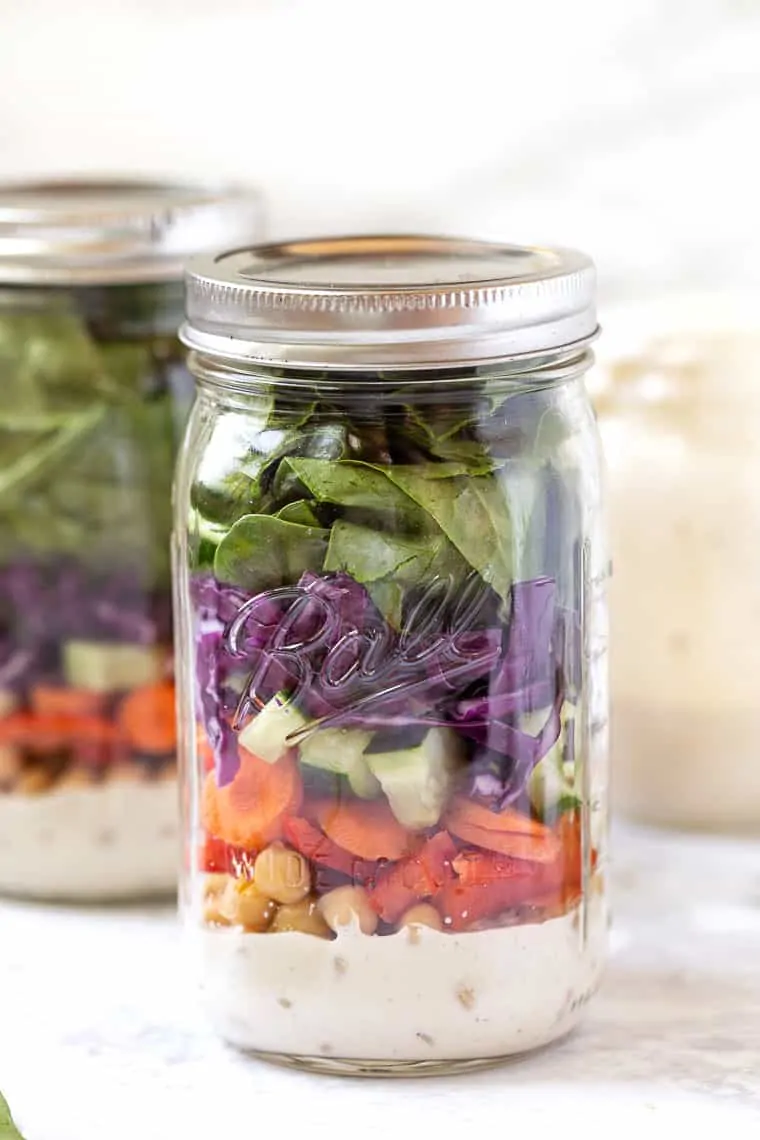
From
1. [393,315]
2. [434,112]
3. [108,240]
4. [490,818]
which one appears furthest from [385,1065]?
[434,112]

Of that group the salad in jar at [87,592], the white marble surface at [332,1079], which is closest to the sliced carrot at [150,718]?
the salad in jar at [87,592]

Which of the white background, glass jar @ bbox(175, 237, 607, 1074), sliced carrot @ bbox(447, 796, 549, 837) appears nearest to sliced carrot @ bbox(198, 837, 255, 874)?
glass jar @ bbox(175, 237, 607, 1074)

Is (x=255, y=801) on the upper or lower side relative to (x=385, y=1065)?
upper

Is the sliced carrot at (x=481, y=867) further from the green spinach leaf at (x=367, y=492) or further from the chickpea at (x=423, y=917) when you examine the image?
the green spinach leaf at (x=367, y=492)

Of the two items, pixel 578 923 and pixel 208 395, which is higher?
pixel 208 395

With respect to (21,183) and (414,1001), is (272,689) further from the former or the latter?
(21,183)

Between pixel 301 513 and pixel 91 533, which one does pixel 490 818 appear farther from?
pixel 91 533

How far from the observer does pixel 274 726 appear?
30.9 inches

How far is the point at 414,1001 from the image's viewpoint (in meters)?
0.80

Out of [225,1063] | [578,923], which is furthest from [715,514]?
[225,1063]

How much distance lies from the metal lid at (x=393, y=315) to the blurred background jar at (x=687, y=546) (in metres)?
0.25

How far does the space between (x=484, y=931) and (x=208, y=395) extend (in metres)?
0.29

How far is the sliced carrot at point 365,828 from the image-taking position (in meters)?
0.78

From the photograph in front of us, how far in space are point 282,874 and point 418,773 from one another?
0.28 ft
